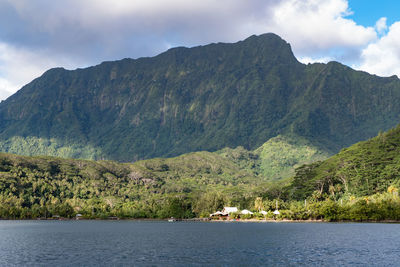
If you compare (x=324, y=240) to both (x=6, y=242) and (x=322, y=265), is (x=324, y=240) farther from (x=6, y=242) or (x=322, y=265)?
(x=6, y=242)

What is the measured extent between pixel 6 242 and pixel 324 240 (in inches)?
3961

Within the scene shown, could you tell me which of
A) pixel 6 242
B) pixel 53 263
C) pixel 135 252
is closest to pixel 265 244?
pixel 135 252

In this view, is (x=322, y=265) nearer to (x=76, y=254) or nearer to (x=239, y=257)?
(x=239, y=257)

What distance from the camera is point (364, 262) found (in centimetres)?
9244

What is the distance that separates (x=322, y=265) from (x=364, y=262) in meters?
10.1

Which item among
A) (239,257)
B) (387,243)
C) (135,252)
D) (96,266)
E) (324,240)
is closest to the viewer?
(96,266)

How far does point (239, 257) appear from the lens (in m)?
102

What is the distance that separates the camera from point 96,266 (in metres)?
88.0

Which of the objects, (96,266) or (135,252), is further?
(135,252)

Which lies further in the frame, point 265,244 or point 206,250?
point 265,244

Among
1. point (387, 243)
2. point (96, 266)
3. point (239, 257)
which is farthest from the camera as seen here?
A: point (387, 243)

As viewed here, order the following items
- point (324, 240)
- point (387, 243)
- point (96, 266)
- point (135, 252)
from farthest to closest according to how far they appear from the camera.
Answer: point (324, 240)
point (387, 243)
point (135, 252)
point (96, 266)

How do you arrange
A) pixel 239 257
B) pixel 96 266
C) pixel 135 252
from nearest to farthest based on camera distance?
1. pixel 96 266
2. pixel 239 257
3. pixel 135 252

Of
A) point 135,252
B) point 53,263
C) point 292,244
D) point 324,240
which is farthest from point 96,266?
point 324,240
